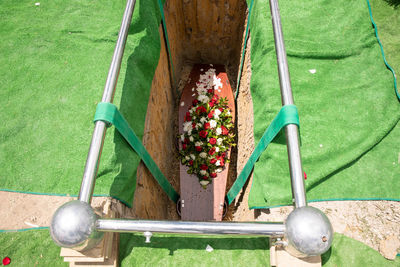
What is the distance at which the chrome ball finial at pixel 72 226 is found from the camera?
3.73ft

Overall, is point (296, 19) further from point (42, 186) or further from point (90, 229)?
point (42, 186)

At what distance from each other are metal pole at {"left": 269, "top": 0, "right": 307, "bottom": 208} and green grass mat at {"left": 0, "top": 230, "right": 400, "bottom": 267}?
78 centimetres

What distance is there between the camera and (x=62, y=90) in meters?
2.37

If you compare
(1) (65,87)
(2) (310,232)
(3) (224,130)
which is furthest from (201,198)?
(2) (310,232)

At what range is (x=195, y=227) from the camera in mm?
1241

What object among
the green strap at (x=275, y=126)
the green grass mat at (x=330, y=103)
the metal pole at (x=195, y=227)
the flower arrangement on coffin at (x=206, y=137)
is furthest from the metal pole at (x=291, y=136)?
the flower arrangement on coffin at (x=206, y=137)

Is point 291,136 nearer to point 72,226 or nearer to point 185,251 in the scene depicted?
point 185,251

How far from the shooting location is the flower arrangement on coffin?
392 cm

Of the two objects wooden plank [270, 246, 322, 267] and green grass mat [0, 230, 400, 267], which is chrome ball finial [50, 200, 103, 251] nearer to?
green grass mat [0, 230, 400, 267]

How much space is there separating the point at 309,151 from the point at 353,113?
64 centimetres

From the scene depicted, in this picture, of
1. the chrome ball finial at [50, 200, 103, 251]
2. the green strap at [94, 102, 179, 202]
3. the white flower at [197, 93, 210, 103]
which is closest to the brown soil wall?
the green strap at [94, 102, 179, 202]

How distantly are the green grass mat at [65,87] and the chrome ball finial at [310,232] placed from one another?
4.60 ft

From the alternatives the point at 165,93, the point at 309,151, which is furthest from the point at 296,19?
the point at 165,93

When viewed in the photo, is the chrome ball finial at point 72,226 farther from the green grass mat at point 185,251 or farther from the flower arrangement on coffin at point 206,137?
the flower arrangement on coffin at point 206,137
